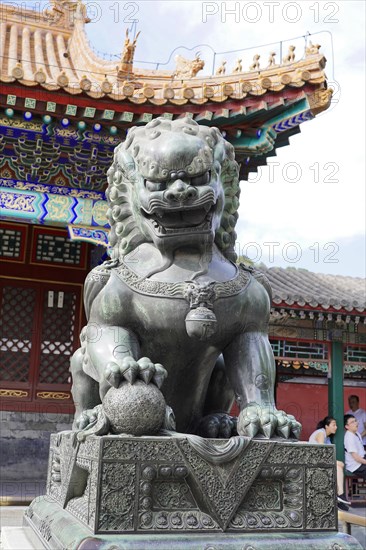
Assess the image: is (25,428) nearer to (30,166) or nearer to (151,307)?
(30,166)

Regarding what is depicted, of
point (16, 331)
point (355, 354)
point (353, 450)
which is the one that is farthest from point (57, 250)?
point (355, 354)

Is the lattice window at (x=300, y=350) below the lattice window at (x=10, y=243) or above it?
below

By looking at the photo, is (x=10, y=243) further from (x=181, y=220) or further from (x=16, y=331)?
(x=181, y=220)

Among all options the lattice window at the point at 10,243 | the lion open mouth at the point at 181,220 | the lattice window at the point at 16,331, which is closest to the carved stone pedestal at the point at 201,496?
the lion open mouth at the point at 181,220

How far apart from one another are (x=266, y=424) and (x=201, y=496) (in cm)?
29

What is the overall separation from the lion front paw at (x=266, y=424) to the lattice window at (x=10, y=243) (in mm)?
5955

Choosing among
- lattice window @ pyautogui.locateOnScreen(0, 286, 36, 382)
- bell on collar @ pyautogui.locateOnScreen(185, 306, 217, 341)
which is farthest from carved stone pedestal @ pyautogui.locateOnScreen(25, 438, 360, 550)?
lattice window @ pyautogui.locateOnScreen(0, 286, 36, 382)

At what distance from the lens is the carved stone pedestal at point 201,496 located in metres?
1.54

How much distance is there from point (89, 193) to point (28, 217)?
0.69 meters

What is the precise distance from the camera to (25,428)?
6945 mm

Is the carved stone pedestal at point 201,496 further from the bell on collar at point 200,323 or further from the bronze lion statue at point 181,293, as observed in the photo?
the bell on collar at point 200,323

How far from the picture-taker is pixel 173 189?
1782mm

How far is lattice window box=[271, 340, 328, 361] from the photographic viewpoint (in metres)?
8.77

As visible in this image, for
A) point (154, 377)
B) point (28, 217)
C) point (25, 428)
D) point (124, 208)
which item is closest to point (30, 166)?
point (28, 217)
